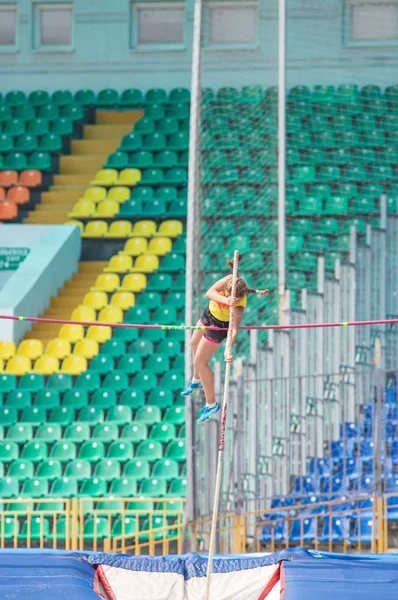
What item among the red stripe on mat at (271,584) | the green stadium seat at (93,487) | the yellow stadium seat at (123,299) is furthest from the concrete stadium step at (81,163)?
the red stripe on mat at (271,584)

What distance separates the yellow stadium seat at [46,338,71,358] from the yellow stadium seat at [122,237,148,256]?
76.4 inches

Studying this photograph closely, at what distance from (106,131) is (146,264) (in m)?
3.73

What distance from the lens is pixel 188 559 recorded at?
10266 millimetres

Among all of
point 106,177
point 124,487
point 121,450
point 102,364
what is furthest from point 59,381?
point 106,177

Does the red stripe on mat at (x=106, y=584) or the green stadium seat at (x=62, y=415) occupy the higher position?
the green stadium seat at (x=62, y=415)

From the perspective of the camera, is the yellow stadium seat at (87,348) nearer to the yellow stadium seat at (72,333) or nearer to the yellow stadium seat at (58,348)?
the yellow stadium seat at (58,348)

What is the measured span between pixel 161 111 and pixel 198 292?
8.38 m

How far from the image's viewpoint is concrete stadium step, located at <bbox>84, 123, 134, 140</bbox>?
20.8 m

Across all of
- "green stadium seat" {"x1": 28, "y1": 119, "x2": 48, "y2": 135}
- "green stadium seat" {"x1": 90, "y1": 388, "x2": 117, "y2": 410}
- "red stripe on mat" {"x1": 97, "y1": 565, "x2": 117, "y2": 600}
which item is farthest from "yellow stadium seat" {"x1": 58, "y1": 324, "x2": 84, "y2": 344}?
"red stripe on mat" {"x1": 97, "y1": 565, "x2": 117, "y2": 600}

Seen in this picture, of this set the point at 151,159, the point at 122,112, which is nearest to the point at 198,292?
the point at 151,159

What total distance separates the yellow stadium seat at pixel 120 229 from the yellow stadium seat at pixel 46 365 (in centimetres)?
264

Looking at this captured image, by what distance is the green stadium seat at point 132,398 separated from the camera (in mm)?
15433

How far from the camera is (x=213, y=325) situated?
10211 mm

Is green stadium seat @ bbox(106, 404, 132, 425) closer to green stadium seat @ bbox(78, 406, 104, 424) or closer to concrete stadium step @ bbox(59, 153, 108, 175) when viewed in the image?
green stadium seat @ bbox(78, 406, 104, 424)
